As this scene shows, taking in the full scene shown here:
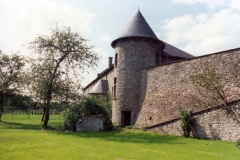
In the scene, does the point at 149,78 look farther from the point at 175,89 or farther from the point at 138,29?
the point at 138,29

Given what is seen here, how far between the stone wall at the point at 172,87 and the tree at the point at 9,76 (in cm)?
1517

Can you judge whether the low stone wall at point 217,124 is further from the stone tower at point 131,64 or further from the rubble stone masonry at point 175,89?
the stone tower at point 131,64

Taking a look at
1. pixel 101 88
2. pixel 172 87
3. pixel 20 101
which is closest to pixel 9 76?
pixel 20 101

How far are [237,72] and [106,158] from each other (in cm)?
951

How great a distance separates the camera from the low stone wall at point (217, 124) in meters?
11.8

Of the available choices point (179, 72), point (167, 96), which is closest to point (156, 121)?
point (167, 96)

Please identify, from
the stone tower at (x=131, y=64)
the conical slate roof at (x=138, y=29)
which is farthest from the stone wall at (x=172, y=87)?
the conical slate roof at (x=138, y=29)

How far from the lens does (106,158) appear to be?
7.57 m

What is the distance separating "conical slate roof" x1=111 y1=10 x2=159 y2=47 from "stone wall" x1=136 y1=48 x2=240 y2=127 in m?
3.64

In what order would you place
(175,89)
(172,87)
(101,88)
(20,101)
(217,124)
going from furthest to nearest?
1. (101,88)
2. (20,101)
3. (172,87)
4. (175,89)
5. (217,124)

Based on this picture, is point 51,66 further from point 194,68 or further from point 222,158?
point 222,158

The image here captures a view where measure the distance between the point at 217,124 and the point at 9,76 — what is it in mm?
24862

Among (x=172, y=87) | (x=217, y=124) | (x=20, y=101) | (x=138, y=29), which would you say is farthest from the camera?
(x=20, y=101)

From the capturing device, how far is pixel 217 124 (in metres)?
12.5
